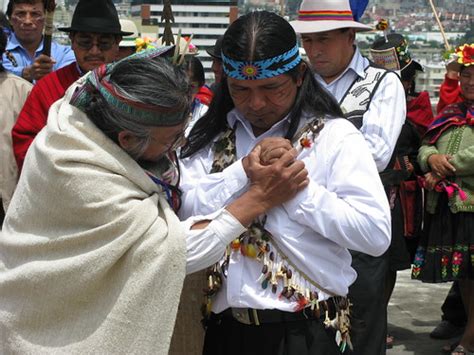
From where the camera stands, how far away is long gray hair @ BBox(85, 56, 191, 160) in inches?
90.5

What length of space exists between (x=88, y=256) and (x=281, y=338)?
0.69 m

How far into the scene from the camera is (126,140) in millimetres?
2352

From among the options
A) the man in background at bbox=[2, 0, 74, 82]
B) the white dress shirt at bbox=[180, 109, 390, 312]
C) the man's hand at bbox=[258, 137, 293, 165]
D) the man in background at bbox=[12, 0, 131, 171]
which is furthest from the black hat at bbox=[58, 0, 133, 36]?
the man's hand at bbox=[258, 137, 293, 165]

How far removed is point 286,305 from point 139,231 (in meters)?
0.54

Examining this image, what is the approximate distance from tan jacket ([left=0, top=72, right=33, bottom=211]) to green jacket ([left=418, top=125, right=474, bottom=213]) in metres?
2.68

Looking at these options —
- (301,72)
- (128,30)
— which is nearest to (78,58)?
(128,30)

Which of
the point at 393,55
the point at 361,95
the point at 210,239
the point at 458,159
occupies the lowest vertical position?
the point at 458,159

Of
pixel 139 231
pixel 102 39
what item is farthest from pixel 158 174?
pixel 102 39

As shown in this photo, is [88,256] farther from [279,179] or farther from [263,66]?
[263,66]

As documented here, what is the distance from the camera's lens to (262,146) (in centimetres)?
250

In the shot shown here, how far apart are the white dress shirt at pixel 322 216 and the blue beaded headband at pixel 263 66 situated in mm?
217

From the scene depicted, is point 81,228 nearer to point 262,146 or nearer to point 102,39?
point 262,146

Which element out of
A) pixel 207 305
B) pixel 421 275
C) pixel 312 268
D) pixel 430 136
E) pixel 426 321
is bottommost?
pixel 426 321

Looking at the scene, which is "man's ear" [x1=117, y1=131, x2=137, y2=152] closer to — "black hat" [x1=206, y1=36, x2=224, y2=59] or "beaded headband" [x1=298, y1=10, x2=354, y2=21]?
"beaded headband" [x1=298, y1=10, x2=354, y2=21]
